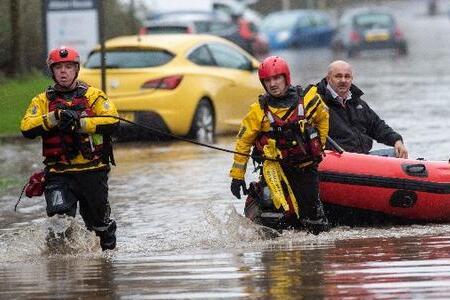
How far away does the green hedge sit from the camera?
2142 centimetres

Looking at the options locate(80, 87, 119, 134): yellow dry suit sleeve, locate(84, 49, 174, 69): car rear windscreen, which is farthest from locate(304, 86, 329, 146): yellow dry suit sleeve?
locate(84, 49, 174, 69): car rear windscreen

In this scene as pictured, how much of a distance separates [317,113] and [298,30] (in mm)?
41261

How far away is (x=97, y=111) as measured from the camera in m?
10.7

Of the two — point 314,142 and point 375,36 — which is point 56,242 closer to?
point 314,142

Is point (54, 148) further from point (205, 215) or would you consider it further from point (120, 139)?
point (120, 139)

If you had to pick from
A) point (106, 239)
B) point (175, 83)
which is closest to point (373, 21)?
point (175, 83)

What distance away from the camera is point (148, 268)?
9.61 metres

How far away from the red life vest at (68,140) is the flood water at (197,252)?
464mm

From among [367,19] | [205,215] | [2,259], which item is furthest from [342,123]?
[367,19]

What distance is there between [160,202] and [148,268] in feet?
15.8

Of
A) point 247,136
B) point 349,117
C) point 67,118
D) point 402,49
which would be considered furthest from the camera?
point 402,49

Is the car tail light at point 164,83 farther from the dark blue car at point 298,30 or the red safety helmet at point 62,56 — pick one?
the dark blue car at point 298,30

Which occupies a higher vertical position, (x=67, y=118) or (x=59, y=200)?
(x=67, y=118)

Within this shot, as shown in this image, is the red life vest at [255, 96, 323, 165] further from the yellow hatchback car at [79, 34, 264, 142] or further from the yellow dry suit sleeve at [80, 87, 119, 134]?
the yellow hatchback car at [79, 34, 264, 142]
